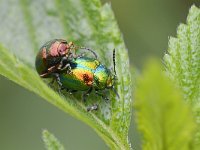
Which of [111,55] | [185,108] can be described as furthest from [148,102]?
[111,55]

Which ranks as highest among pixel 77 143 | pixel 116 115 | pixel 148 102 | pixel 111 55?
pixel 77 143

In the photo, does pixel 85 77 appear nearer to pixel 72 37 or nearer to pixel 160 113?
pixel 72 37

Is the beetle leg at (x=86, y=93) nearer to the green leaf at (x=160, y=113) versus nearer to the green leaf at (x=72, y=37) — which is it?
the green leaf at (x=72, y=37)

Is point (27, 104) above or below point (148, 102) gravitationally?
above

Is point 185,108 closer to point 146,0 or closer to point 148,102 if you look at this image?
point 148,102

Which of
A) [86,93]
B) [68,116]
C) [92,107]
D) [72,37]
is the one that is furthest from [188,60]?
[68,116]

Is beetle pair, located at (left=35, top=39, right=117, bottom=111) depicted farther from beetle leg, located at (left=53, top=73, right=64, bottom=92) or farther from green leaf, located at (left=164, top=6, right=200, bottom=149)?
green leaf, located at (left=164, top=6, right=200, bottom=149)

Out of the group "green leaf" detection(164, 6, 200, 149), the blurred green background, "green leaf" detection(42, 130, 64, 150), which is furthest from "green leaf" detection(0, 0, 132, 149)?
the blurred green background
